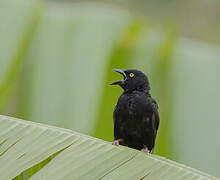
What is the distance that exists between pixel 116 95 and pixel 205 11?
3520 millimetres

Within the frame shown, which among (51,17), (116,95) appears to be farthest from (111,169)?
(51,17)

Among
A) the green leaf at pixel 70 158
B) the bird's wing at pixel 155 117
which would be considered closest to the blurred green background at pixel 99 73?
the bird's wing at pixel 155 117

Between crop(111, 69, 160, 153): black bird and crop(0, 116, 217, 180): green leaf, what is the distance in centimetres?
133

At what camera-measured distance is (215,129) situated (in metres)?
3.60

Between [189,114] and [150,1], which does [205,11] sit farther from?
[189,114]

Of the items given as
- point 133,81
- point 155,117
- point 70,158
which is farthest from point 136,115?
point 70,158

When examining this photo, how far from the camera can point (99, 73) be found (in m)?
3.89

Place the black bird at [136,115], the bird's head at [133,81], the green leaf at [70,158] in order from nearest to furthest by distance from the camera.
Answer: the green leaf at [70,158]
the black bird at [136,115]
the bird's head at [133,81]

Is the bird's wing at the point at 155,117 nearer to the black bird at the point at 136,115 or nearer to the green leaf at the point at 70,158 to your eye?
the black bird at the point at 136,115

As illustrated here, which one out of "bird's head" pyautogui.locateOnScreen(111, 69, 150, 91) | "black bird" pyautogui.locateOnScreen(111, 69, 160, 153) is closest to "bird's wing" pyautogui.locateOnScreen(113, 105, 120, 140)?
"black bird" pyautogui.locateOnScreen(111, 69, 160, 153)

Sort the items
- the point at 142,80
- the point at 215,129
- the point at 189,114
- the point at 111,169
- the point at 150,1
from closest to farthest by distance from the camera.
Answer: the point at 111,169 → the point at 215,129 → the point at 189,114 → the point at 142,80 → the point at 150,1

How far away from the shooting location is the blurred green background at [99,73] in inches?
147

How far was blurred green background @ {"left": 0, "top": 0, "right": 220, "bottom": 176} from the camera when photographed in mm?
3730

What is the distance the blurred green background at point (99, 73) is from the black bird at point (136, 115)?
0.10 metres
